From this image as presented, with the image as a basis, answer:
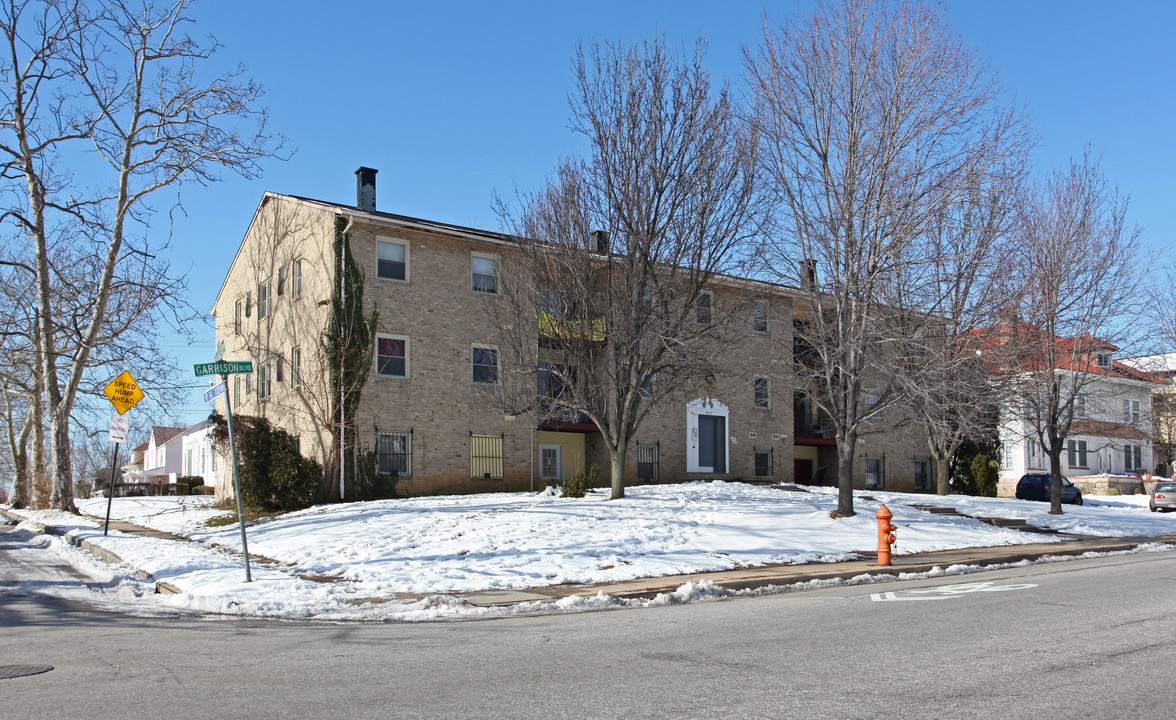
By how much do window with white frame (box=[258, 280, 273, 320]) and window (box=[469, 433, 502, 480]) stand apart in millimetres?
9608

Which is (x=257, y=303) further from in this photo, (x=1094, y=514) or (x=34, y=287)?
(x=1094, y=514)

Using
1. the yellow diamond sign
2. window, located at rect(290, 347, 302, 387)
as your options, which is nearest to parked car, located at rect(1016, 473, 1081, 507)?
window, located at rect(290, 347, 302, 387)

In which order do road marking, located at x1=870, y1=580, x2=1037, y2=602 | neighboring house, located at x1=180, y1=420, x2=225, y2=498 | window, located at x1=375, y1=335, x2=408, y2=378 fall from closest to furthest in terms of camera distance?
1. road marking, located at x1=870, y1=580, x2=1037, y2=602
2. window, located at x1=375, y1=335, x2=408, y2=378
3. neighboring house, located at x1=180, y1=420, x2=225, y2=498

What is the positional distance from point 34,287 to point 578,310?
21.0 m

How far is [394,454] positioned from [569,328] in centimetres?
894

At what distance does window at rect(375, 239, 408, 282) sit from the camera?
27.2 meters

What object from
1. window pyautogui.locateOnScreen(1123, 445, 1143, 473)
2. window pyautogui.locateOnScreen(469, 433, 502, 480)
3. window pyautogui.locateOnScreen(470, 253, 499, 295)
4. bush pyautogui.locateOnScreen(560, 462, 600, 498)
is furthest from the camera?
window pyautogui.locateOnScreen(1123, 445, 1143, 473)

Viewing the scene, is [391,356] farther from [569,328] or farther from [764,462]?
[764,462]

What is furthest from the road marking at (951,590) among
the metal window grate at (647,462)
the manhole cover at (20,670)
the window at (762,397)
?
the window at (762,397)

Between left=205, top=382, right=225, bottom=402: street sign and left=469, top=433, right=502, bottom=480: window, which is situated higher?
left=205, top=382, right=225, bottom=402: street sign

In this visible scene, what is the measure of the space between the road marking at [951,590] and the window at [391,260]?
754 inches

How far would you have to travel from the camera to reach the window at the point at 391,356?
87.7 feet

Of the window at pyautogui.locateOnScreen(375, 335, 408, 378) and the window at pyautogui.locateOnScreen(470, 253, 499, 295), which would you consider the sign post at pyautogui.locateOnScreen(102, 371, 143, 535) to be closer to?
the window at pyautogui.locateOnScreen(375, 335, 408, 378)

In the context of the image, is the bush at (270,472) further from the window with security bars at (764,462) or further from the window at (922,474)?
the window at (922,474)
